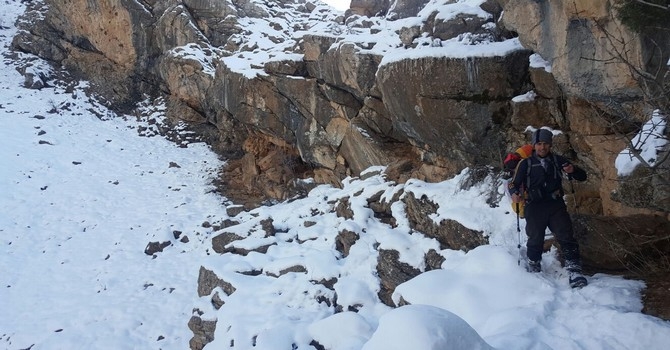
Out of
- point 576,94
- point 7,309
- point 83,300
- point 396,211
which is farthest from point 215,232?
point 576,94

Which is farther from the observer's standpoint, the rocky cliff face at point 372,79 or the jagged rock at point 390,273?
the jagged rock at point 390,273

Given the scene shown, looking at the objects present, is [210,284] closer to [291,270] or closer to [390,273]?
[291,270]

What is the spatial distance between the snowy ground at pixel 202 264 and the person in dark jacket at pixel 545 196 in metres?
0.34

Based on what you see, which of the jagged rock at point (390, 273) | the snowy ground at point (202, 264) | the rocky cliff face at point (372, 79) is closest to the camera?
the snowy ground at point (202, 264)

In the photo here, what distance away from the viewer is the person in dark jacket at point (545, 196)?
488 cm

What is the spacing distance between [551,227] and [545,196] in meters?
0.37

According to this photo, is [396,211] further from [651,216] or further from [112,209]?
[112,209]

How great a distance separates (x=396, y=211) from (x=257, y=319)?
11.7 ft

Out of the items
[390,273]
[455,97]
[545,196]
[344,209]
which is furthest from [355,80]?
[545,196]

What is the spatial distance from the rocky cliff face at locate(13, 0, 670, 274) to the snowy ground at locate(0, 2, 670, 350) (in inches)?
46.4

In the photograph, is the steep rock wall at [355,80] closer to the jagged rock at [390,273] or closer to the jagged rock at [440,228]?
the jagged rock at [440,228]

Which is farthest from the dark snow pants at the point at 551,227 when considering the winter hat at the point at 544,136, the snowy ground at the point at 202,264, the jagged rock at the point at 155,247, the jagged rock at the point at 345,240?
the jagged rock at the point at 155,247

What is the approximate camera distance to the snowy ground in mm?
4297

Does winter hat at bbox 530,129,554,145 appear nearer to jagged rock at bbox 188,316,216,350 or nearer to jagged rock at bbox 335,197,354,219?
jagged rock at bbox 335,197,354,219
